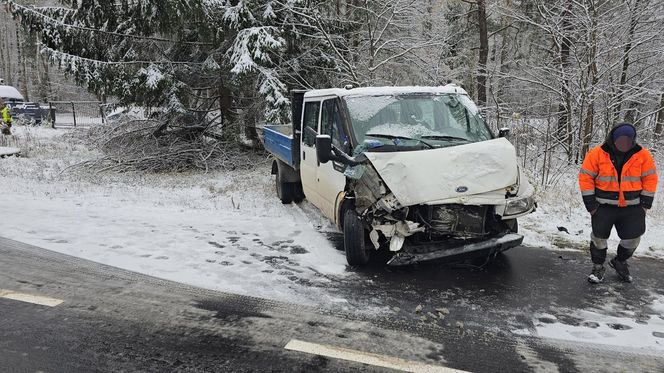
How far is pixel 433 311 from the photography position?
423 centimetres

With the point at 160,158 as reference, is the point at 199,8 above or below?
above

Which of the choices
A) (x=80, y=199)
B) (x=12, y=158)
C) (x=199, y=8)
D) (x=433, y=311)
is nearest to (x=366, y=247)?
(x=433, y=311)

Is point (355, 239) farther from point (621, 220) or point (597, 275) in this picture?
point (621, 220)

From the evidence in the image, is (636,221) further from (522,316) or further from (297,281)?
(297,281)

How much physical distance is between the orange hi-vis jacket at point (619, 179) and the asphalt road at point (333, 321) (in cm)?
95

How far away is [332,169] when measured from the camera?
593 cm

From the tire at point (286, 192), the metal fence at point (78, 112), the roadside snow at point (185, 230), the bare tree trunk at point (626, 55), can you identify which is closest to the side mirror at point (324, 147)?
the roadside snow at point (185, 230)

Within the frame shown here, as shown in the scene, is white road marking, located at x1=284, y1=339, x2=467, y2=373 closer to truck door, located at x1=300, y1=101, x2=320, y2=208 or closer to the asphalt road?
the asphalt road

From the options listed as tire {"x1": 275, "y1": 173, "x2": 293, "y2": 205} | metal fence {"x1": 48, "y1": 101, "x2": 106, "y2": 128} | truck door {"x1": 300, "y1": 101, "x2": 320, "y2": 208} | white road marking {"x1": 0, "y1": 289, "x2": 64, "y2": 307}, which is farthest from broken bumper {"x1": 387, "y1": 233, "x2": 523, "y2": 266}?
metal fence {"x1": 48, "y1": 101, "x2": 106, "y2": 128}

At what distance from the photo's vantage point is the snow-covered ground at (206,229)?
17.0 ft

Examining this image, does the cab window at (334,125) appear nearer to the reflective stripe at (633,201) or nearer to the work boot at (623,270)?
the reflective stripe at (633,201)

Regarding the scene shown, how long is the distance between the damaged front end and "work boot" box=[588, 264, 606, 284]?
2.89 feet

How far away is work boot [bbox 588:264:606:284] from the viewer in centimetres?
497

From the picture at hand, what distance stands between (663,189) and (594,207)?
26.5 ft
